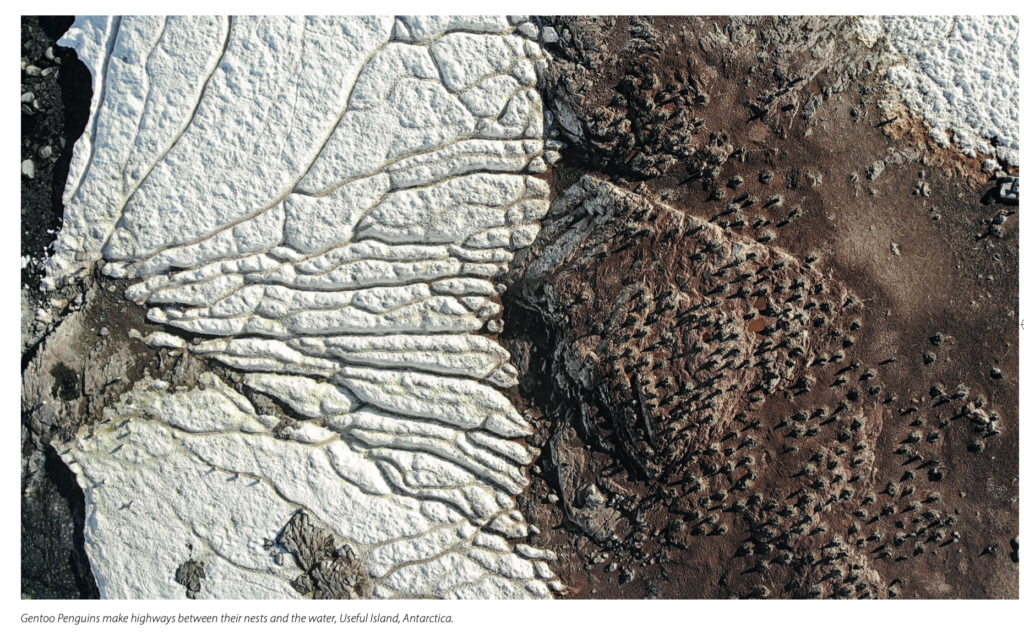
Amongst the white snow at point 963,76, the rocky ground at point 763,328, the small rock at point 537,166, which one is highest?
the white snow at point 963,76

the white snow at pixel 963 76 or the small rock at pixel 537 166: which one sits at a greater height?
the white snow at pixel 963 76

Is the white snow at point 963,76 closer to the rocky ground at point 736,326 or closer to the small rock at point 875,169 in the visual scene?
the rocky ground at point 736,326

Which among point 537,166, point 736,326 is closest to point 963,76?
point 736,326

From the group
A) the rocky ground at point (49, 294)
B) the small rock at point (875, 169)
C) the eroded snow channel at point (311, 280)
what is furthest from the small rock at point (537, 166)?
the rocky ground at point (49, 294)

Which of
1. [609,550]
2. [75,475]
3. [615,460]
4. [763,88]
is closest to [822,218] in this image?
[763,88]

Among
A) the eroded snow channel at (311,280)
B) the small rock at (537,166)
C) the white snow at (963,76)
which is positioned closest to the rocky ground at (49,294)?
the eroded snow channel at (311,280)

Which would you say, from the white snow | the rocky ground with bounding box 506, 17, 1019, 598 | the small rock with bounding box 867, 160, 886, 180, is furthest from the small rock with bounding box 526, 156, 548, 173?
the white snow

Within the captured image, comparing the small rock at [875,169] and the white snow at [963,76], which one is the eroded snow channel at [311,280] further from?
the white snow at [963,76]

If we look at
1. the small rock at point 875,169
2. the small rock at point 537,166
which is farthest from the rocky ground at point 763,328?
the small rock at point 537,166

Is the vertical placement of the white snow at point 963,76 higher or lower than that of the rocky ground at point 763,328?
higher
